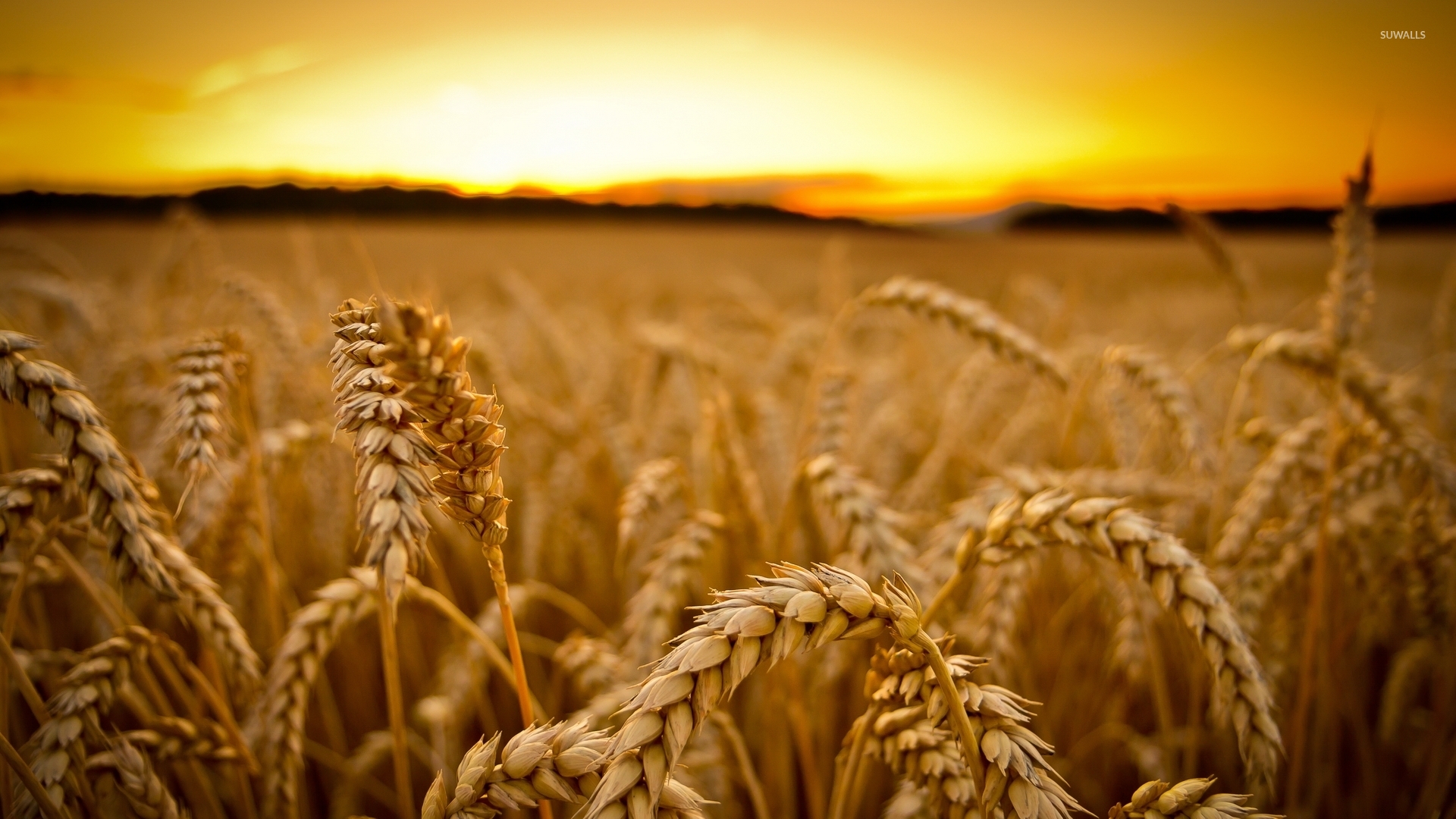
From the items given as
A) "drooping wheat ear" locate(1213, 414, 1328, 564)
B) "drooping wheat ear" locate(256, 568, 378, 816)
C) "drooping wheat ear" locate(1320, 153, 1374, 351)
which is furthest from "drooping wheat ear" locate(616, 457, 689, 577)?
"drooping wheat ear" locate(1320, 153, 1374, 351)

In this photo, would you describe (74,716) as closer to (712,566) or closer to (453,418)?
(453,418)

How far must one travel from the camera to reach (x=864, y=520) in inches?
50.2

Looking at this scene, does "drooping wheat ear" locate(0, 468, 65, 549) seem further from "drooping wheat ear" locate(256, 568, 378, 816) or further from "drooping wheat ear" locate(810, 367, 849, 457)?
"drooping wheat ear" locate(810, 367, 849, 457)

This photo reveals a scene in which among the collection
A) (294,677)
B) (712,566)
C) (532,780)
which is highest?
(532,780)

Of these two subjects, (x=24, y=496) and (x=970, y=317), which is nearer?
(x=24, y=496)

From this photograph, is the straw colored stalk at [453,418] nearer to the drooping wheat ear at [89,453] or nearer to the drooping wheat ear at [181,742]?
the drooping wheat ear at [89,453]

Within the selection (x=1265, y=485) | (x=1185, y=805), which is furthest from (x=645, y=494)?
(x=1265, y=485)

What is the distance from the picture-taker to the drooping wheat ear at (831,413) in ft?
5.92

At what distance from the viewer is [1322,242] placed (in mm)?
22953

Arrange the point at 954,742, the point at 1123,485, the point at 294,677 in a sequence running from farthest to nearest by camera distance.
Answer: the point at 1123,485 < the point at 294,677 < the point at 954,742

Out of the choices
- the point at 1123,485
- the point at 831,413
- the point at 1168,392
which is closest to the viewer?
the point at 1168,392

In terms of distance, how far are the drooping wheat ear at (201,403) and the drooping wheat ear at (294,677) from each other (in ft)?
0.96

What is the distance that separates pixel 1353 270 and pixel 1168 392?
42 cm

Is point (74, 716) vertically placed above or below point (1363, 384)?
below
